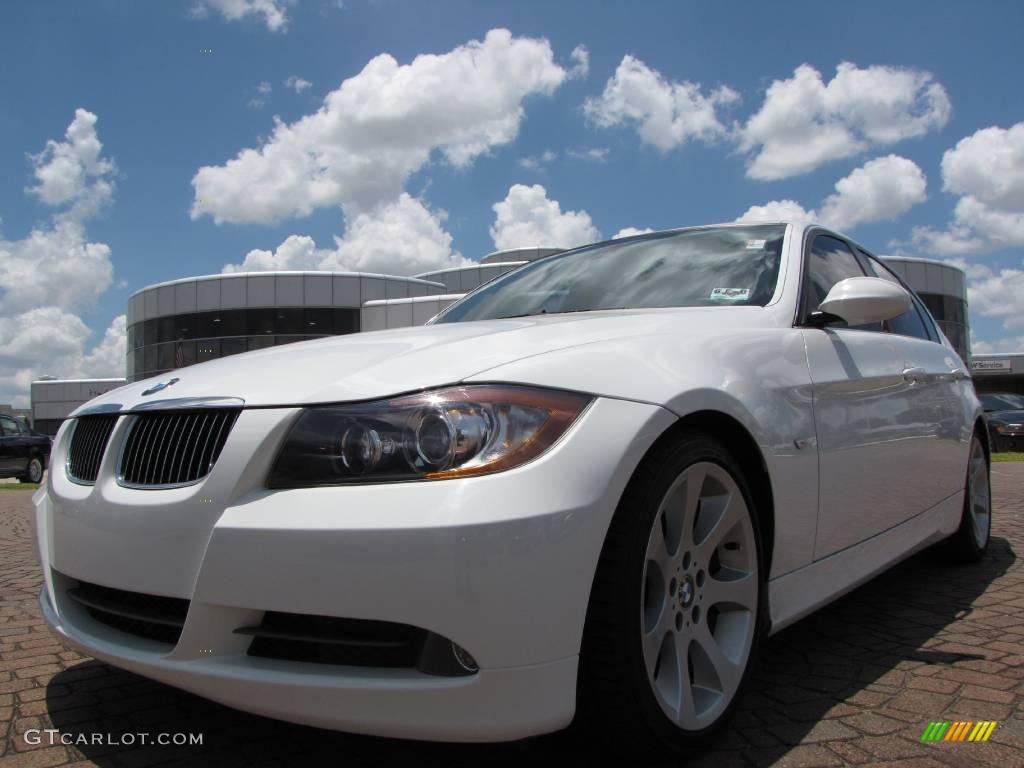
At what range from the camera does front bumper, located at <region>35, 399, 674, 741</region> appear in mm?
1552

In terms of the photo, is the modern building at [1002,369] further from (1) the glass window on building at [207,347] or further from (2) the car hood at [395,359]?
(2) the car hood at [395,359]

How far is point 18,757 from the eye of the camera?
205cm

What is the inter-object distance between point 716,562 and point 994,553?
11.3 feet

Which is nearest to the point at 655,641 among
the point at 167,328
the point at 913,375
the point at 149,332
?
the point at 913,375

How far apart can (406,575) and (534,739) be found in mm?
459

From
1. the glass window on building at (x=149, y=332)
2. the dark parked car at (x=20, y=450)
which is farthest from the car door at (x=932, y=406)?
the glass window on building at (x=149, y=332)

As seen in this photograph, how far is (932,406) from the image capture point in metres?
3.48

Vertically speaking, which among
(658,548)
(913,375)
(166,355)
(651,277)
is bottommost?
(658,548)

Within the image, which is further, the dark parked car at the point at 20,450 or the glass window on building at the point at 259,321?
the glass window on building at the point at 259,321

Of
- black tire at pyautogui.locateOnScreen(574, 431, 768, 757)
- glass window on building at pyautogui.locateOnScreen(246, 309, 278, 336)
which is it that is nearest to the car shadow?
black tire at pyautogui.locateOnScreen(574, 431, 768, 757)

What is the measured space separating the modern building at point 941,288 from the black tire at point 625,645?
43083 millimetres

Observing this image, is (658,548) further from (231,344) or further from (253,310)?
(231,344)

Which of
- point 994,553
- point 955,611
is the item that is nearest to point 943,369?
point 955,611

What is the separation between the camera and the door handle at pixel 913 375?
3.27 metres
